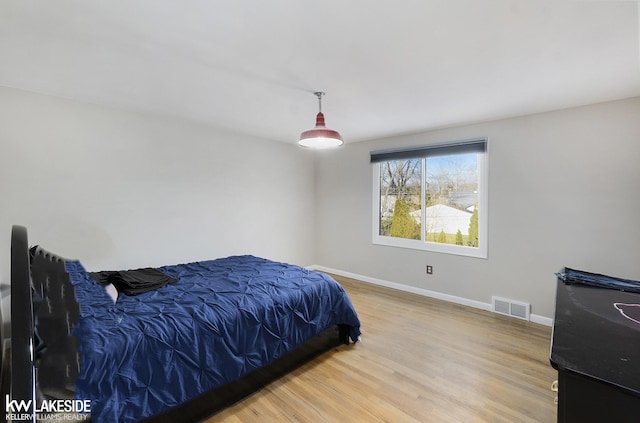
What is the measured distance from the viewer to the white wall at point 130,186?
250cm

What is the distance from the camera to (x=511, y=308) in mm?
3201

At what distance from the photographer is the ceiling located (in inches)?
57.4

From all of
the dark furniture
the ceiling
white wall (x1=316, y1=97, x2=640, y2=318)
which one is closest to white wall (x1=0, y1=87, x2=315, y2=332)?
the ceiling

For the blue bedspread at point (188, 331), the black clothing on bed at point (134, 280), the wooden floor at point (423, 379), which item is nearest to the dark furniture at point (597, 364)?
the wooden floor at point (423, 379)

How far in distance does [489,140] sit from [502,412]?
8.83 ft

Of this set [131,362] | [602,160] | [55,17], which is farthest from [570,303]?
[55,17]

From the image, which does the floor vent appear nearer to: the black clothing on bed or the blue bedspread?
the blue bedspread

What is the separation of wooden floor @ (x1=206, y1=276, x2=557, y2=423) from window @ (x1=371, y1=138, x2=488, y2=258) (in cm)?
106

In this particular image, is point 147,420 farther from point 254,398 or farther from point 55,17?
point 55,17

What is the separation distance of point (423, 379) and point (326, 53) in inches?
94.0

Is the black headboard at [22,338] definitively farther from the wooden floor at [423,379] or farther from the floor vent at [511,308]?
the floor vent at [511,308]

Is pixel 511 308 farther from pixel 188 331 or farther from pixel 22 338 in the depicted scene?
pixel 22 338

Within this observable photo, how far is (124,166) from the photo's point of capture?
3.02m

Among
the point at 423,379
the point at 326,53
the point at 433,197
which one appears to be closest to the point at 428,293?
the point at 433,197
